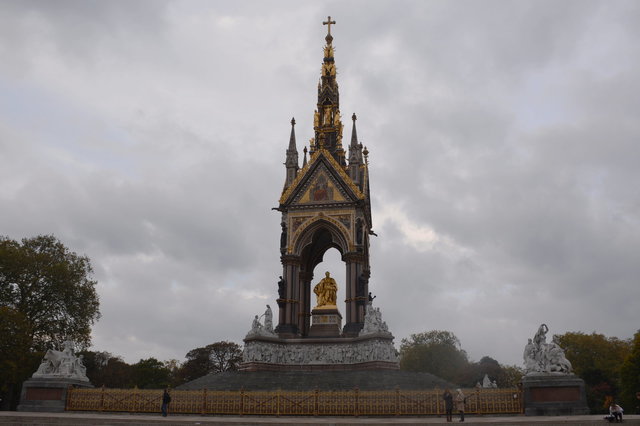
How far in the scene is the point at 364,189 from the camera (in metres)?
33.8

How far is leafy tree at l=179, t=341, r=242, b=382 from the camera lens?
65062 mm

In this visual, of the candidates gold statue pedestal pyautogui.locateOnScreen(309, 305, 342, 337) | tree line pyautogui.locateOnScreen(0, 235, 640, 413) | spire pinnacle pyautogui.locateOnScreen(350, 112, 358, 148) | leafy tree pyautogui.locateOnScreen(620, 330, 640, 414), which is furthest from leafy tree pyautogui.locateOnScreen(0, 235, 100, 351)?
leafy tree pyautogui.locateOnScreen(620, 330, 640, 414)

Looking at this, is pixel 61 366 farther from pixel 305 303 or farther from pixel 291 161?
pixel 291 161

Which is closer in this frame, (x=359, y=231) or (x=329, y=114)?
(x=359, y=231)

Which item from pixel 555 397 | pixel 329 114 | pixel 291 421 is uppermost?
pixel 329 114

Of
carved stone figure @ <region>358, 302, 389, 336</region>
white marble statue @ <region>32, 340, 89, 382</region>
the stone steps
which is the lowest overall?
the stone steps

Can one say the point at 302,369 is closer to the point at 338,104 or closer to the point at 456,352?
the point at 338,104

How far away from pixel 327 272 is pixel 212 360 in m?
37.7

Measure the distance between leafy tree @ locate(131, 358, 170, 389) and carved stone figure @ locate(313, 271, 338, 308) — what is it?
→ 3095cm

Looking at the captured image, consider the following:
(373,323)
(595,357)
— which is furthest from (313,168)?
(595,357)

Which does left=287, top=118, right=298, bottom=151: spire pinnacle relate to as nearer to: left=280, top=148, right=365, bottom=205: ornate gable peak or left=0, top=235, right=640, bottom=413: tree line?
left=280, top=148, right=365, bottom=205: ornate gable peak

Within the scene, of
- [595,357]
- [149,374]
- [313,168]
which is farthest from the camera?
[149,374]

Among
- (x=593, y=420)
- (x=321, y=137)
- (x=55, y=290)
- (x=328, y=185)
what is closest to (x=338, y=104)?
(x=321, y=137)

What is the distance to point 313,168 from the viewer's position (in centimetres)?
3403
